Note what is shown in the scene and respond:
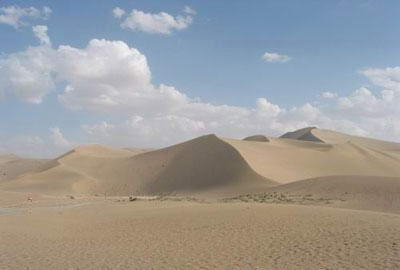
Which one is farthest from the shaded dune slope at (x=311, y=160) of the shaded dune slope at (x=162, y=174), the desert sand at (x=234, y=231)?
the desert sand at (x=234, y=231)

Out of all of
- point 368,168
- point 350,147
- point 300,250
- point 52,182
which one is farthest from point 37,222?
point 350,147

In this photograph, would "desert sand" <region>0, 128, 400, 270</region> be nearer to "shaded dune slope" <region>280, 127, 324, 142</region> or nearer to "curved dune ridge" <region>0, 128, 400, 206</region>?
"curved dune ridge" <region>0, 128, 400, 206</region>

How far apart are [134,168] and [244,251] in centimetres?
5540

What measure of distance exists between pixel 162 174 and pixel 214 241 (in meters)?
46.8

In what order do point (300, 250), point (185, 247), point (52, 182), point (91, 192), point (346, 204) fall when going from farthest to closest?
1. point (52, 182)
2. point (91, 192)
3. point (346, 204)
4. point (185, 247)
5. point (300, 250)

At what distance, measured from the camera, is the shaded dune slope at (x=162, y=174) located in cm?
5197

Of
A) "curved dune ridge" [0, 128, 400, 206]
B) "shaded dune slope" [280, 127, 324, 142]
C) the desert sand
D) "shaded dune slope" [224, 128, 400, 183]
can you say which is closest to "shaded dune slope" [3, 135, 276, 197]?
"curved dune ridge" [0, 128, 400, 206]

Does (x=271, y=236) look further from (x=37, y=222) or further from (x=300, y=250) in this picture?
(x=37, y=222)

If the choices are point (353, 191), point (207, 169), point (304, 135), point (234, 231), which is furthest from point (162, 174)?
point (304, 135)

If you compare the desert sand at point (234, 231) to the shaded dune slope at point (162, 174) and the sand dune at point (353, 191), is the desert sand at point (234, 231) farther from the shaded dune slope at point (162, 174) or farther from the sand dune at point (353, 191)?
the shaded dune slope at point (162, 174)

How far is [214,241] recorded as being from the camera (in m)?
16.1

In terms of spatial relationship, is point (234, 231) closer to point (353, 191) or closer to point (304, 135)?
point (353, 191)

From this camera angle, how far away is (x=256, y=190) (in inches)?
1688

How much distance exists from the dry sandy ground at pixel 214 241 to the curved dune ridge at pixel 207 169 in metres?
24.8
